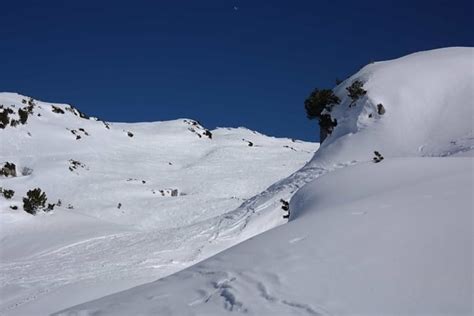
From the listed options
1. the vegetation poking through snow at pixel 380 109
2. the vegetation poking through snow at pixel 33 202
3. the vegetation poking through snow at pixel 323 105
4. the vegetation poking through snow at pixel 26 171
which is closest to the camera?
the vegetation poking through snow at pixel 380 109

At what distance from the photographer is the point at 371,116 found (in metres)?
17.7

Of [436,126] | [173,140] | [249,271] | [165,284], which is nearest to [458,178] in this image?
[249,271]

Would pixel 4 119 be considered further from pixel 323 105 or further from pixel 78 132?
pixel 323 105

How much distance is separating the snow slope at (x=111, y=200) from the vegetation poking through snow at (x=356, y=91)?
650cm

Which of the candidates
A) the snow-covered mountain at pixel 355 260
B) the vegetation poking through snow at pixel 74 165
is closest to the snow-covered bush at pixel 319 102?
the snow-covered mountain at pixel 355 260

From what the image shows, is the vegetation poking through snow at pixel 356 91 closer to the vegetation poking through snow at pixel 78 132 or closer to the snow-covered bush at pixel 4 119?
the vegetation poking through snow at pixel 78 132

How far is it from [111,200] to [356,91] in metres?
14.3

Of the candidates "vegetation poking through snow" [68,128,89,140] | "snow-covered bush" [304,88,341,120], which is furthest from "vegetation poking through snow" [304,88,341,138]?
"vegetation poking through snow" [68,128,89,140]

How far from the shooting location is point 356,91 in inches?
728

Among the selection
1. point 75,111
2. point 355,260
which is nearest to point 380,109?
point 355,260

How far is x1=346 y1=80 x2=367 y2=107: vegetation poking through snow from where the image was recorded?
18391 millimetres

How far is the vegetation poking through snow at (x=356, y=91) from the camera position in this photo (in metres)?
18.4

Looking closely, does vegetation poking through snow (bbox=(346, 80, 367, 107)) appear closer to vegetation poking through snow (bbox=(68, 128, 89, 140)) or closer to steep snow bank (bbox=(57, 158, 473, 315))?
steep snow bank (bbox=(57, 158, 473, 315))

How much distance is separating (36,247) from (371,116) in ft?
43.5
